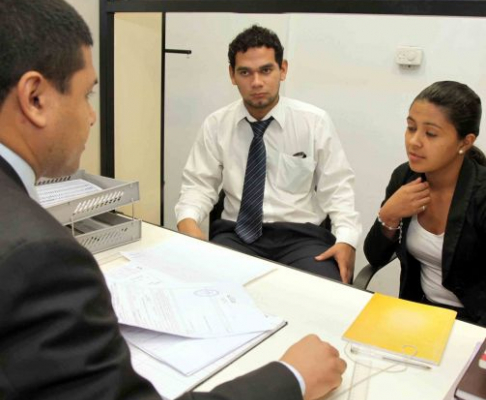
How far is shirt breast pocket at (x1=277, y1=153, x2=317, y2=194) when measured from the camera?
1.88 metres

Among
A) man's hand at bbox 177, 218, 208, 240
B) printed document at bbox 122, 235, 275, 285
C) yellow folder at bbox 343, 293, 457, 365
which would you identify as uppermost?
printed document at bbox 122, 235, 275, 285

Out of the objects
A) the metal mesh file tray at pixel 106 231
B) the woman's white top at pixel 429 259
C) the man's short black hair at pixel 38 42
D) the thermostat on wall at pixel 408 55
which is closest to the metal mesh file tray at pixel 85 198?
the metal mesh file tray at pixel 106 231

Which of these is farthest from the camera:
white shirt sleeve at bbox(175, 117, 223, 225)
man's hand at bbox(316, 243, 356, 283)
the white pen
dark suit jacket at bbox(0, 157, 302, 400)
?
white shirt sleeve at bbox(175, 117, 223, 225)

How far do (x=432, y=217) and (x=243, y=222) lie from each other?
0.66 meters

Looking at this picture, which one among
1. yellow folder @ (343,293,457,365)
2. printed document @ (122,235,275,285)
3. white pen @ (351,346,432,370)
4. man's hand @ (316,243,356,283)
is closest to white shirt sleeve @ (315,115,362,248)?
man's hand @ (316,243,356,283)

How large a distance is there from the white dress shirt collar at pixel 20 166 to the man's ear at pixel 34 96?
0.16ft

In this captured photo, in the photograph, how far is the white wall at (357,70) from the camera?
2408 millimetres

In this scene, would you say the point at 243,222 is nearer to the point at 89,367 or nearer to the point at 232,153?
the point at 232,153

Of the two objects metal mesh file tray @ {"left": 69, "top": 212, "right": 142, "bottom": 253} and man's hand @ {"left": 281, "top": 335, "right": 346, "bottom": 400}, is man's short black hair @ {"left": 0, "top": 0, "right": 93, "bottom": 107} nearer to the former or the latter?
man's hand @ {"left": 281, "top": 335, "right": 346, "bottom": 400}

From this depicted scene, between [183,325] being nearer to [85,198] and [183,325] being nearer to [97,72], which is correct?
[85,198]
